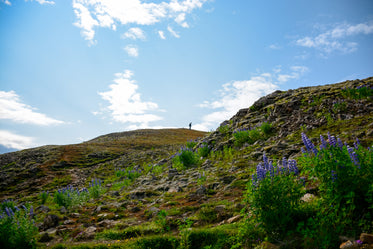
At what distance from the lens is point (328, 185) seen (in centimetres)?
384

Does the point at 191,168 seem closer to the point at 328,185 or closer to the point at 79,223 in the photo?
the point at 79,223

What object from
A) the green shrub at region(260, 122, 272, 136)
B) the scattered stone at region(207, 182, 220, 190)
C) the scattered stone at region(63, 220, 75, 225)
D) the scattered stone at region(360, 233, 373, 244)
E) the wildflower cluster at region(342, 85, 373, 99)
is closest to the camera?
the scattered stone at region(360, 233, 373, 244)

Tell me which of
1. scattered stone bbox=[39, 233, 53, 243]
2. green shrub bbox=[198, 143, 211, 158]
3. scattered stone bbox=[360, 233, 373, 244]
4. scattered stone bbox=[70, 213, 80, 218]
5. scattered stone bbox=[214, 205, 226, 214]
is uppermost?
green shrub bbox=[198, 143, 211, 158]

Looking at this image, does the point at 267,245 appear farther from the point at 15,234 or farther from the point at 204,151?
the point at 204,151

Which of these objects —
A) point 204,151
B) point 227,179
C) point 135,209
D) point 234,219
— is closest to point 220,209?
point 234,219

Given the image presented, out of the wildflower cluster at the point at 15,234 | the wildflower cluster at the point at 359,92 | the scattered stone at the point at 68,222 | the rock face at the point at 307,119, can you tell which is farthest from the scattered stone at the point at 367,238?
the wildflower cluster at the point at 359,92

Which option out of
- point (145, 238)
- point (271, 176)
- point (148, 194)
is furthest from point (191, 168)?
point (271, 176)

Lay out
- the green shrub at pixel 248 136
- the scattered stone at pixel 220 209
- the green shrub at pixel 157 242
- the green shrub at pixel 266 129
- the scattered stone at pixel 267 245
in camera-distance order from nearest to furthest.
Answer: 1. the scattered stone at pixel 267 245
2. the green shrub at pixel 157 242
3. the scattered stone at pixel 220 209
4. the green shrub at pixel 266 129
5. the green shrub at pixel 248 136

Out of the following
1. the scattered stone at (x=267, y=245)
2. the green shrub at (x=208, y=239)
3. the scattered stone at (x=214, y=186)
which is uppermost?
the scattered stone at (x=214, y=186)

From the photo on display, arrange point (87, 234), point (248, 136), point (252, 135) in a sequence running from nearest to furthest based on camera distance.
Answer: point (87, 234) → point (252, 135) → point (248, 136)

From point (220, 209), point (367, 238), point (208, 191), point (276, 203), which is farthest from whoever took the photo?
point (208, 191)

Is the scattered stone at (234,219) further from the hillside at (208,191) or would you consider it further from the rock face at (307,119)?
the rock face at (307,119)

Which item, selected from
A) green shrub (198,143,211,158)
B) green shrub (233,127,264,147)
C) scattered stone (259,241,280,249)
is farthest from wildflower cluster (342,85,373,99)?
scattered stone (259,241,280,249)

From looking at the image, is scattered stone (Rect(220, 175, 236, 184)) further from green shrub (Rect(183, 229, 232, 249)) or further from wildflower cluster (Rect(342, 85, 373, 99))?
wildflower cluster (Rect(342, 85, 373, 99))
